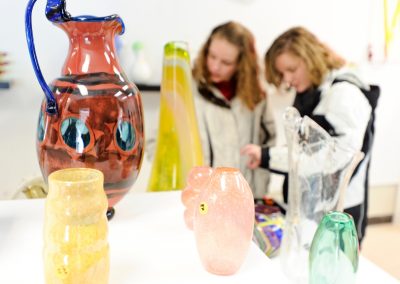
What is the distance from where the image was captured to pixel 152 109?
5.19 feet

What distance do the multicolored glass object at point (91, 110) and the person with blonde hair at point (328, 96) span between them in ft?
2.80

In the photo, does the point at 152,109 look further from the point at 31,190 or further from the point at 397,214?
the point at 397,214

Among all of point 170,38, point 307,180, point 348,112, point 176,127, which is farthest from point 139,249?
point 170,38

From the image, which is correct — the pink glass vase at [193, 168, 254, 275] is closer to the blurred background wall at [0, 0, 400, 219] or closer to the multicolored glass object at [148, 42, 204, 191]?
the multicolored glass object at [148, 42, 204, 191]

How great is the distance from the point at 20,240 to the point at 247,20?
1.32 m

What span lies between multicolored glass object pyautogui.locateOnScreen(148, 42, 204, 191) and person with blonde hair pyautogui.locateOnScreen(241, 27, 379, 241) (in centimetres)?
64

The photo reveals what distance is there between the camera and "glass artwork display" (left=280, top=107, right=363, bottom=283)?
740 mm

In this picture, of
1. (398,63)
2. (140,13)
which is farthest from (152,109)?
(398,63)

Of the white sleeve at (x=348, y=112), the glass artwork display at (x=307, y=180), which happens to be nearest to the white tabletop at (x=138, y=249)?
the glass artwork display at (x=307, y=180)

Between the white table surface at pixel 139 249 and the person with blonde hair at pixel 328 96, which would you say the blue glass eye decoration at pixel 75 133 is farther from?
the person with blonde hair at pixel 328 96

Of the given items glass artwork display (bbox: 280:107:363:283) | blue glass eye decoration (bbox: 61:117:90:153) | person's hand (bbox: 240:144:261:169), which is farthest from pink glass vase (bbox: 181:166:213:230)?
person's hand (bbox: 240:144:261:169)

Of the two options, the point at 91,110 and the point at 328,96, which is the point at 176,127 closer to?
the point at 91,110

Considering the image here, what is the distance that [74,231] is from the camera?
14.4 inches

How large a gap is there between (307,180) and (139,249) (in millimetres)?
409
